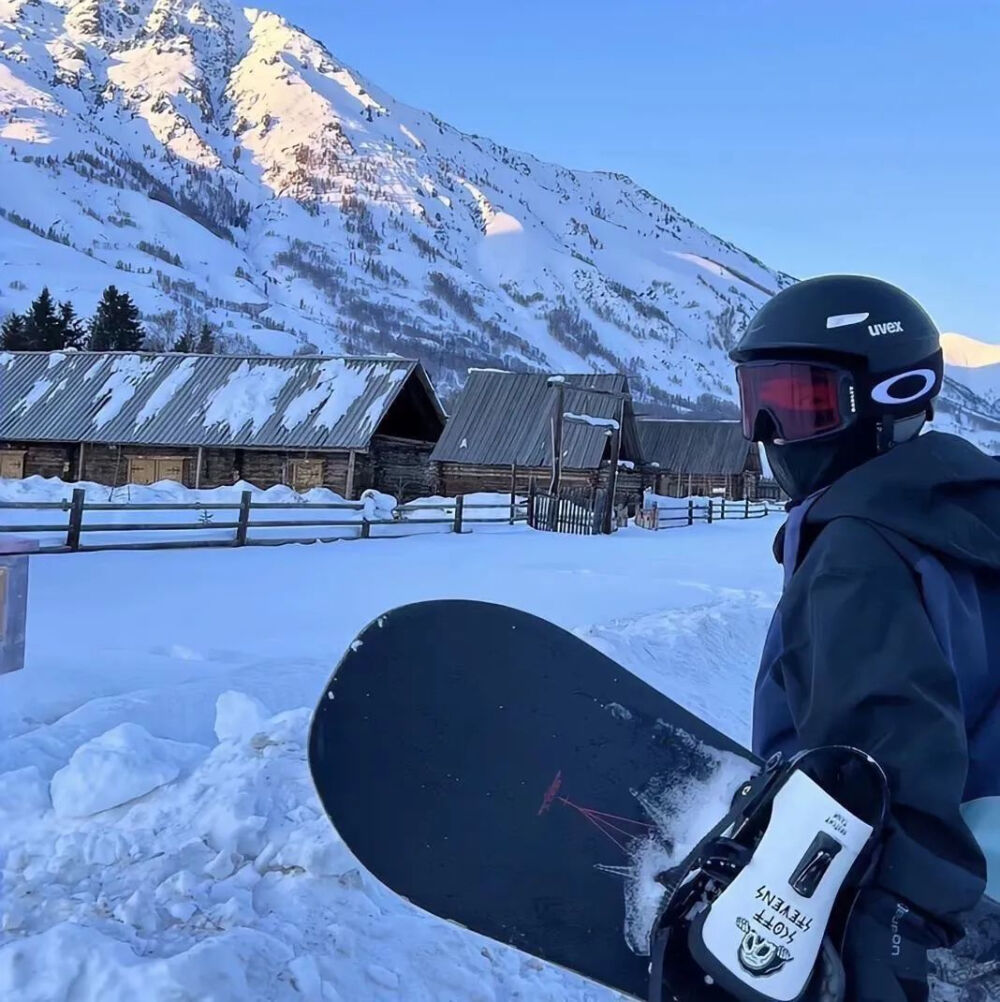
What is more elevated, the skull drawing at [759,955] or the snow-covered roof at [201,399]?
the snow-covered roof at [201,399]

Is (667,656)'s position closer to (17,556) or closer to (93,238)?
(17,556)

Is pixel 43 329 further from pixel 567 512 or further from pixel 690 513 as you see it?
pixel 567 512

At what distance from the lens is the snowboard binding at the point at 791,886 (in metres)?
1.21

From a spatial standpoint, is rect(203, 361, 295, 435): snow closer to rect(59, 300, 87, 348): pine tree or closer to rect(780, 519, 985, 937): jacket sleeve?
rect(59, 300, 87, 348): pine tree

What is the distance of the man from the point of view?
1.24 m

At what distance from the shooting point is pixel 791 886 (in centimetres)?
122

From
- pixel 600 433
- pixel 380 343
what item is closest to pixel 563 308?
pixel 380 343

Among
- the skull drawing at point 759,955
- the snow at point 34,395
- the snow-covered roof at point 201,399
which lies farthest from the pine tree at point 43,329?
the skull drawing at point 759,955

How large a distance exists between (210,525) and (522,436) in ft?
53.6

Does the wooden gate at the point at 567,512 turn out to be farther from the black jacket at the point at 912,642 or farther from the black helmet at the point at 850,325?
the black jacket at the point at 912,642

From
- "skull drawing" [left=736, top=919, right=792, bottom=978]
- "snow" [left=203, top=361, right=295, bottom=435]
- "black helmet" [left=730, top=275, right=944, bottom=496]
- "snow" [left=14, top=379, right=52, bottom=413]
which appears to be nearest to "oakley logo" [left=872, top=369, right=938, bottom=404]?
"black helmet" [left=730, top=275, right=944, bottom=496]

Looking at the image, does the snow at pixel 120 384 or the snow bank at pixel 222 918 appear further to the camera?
the snow at pixel 120 384

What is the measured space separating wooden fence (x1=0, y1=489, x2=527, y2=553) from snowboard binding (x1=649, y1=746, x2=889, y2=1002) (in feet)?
A: 37.6

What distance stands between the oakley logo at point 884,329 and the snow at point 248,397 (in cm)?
2455
